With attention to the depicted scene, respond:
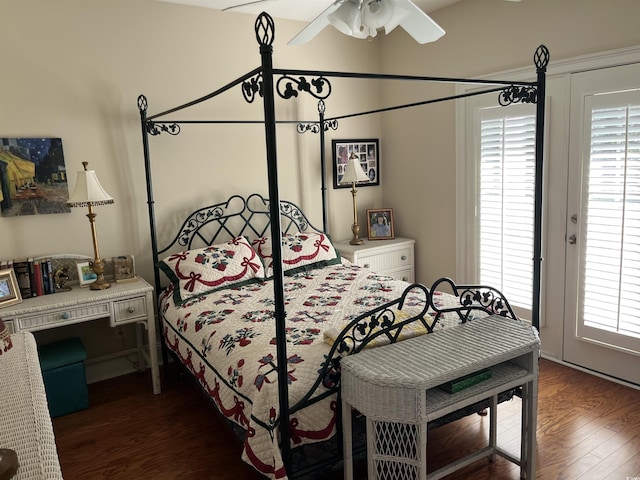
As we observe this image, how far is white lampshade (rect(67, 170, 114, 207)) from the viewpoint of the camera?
9.88 ft

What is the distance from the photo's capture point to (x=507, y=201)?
11.9 ft

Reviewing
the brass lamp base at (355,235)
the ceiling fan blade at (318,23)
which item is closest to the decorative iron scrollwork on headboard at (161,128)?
the ceiling fan blade at (318,23)

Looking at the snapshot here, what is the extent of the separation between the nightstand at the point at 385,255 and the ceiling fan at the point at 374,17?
6.79 ft

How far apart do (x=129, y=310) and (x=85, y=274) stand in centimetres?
40

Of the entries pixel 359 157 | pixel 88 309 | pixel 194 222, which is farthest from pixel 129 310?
pixel 359 157

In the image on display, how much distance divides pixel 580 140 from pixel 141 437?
319 cm

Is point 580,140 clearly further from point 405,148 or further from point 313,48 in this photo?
point 313,48

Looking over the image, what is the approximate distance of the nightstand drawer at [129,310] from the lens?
10.1ft

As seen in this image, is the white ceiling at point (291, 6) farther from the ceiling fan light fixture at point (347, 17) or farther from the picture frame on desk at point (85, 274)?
the picture frame on desk at point (85, 274)

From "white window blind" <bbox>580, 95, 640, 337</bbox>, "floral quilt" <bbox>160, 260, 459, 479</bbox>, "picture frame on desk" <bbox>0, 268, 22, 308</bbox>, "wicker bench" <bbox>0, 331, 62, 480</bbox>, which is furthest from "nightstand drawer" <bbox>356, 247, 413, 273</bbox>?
"wicker bench" <bbox>0, 331, 62, 480</bbox>

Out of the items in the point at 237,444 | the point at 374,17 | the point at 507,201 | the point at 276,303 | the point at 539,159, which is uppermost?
the point at 374,17

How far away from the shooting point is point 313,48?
13.7 ft

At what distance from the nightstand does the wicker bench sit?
8.18 ft

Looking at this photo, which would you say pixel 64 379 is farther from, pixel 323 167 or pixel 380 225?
pixel 380 225
